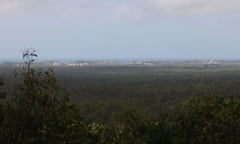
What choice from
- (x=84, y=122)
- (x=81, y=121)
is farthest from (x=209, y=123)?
(x=81, y=121)

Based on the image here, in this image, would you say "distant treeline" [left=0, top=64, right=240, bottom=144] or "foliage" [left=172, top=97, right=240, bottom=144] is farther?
"foliage" [left=172, top=97, right=240, bottom=144]

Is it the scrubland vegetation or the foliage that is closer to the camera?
the scrubland vegetation

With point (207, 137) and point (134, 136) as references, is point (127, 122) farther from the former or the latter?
point (207, 137)

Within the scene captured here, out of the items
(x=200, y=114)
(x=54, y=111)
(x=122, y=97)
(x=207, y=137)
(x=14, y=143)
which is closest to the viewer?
(x=14, y=143)

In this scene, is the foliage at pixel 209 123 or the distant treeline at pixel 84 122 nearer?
the distant treeline at pixel 84 122

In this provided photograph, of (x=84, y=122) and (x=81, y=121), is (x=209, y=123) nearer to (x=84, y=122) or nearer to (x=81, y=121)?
(x=84, y=122)

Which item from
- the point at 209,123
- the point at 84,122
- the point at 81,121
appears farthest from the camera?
the point at 84,122

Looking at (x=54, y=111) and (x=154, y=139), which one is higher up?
(x=54, y=111)

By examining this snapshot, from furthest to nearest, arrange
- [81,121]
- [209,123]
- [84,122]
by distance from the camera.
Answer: [84,122] → [209,123] → [81,121]

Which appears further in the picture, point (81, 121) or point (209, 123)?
point (209, 123)

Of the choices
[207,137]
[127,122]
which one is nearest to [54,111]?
[127,122]

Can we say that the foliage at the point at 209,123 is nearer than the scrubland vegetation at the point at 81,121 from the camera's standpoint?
No
